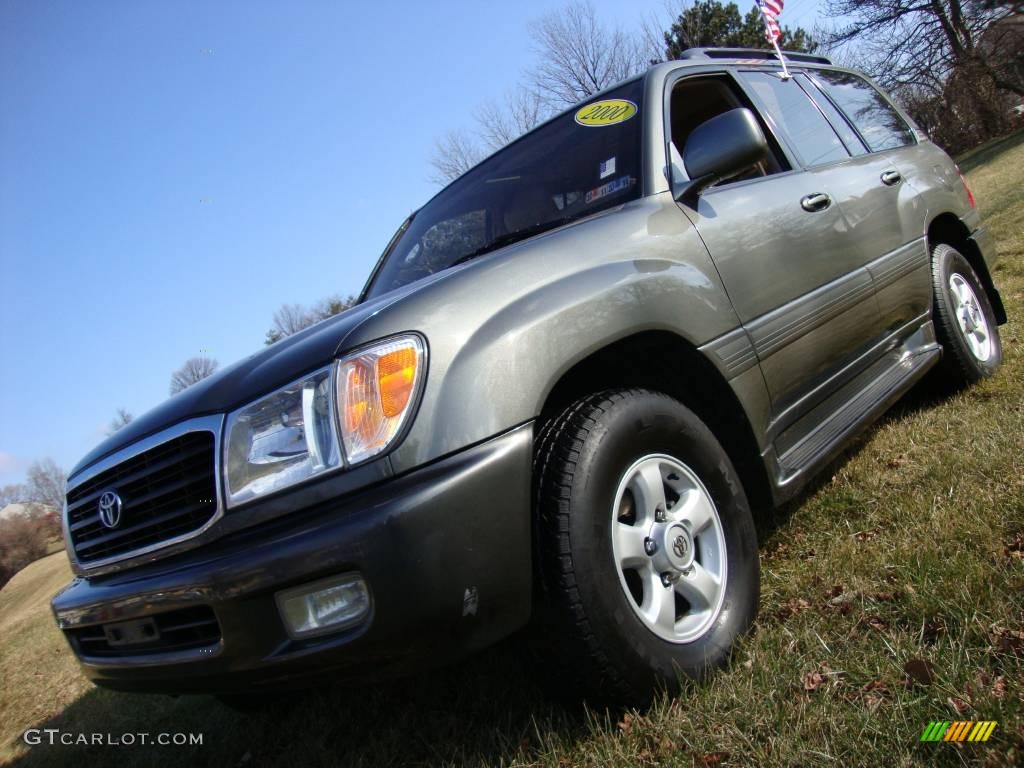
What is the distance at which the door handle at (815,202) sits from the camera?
284 centimetres

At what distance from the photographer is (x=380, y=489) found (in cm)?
153

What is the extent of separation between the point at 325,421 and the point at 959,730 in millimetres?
1472

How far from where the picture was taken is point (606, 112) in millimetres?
2725

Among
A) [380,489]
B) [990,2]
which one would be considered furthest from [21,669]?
[990,2]

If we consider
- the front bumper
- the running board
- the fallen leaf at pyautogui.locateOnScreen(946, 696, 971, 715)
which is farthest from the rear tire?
the front bumper

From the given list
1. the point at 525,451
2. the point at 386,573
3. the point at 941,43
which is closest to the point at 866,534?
the point at 525,451

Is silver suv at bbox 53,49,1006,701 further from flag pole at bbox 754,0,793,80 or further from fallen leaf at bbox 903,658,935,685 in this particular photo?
flag pole at bbox 754,0,793,80

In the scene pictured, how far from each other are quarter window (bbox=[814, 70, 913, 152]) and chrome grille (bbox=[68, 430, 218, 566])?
138 inches

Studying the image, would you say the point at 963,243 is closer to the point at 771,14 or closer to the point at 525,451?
the point at 771,14

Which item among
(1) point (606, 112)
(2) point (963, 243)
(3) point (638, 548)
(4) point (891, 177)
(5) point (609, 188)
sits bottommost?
(2) point (963, 243)

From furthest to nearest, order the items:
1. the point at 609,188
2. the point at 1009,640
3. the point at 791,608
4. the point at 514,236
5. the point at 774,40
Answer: the point at 774,40, the point at 514,236, the point at 609,188, the point at 791,608, the point at 1009,640

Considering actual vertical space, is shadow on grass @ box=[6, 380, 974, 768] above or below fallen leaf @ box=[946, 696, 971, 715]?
above

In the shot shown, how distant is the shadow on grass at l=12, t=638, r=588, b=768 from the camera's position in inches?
77.6

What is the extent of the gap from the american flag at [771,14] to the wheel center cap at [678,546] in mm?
4018
